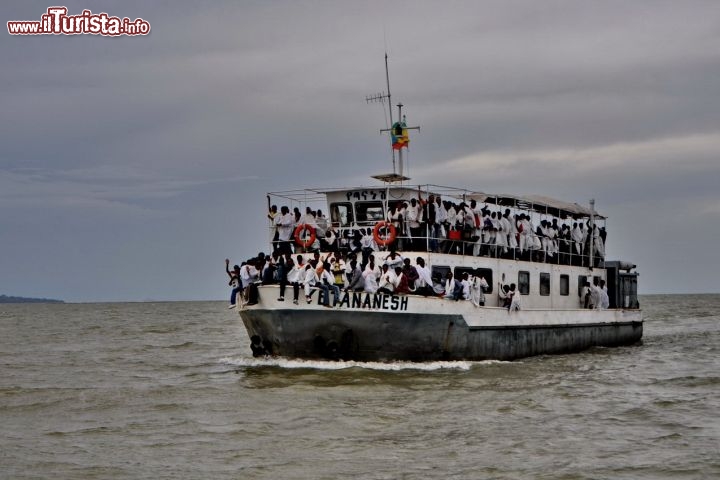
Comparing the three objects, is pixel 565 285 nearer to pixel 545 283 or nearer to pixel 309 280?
pixel 545 283

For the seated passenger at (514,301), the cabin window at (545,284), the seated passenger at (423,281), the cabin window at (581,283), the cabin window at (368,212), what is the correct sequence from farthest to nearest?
the cabin window at (581,283) < the cabin window at (545,284) < the cabin window at (368,212) < the seated passenger at (514,301) < the seated passenger at (423,281)

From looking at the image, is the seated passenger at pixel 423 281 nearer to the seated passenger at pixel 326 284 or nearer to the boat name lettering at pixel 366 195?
the seated passenger at pixel 326 284

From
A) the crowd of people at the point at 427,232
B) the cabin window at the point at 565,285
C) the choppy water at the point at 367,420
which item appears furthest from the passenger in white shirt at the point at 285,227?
the cabin window at the point at 565,285

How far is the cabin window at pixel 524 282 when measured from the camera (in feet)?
86.3

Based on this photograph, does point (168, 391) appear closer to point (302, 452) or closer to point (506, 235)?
point (302, 452)

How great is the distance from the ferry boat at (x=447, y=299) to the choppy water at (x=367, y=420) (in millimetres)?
580

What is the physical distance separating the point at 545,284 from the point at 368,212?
254 inches

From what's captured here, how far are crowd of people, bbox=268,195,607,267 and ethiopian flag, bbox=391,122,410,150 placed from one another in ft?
9.35

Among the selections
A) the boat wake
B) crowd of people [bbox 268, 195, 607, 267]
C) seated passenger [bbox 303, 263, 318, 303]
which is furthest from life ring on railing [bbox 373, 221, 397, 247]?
the boat wake

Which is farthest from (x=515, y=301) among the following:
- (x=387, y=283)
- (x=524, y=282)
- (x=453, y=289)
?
(x=387, y=283)

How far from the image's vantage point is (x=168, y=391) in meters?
20.6

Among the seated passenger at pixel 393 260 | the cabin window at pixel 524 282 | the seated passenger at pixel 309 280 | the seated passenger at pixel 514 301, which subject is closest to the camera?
the seated passenger at pixel 309 280

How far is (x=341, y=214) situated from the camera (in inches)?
1001

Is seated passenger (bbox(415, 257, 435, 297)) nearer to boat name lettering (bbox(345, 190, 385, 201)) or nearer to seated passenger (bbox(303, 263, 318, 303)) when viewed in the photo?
seated passenger (bbox(303, 263, 318, 303))
